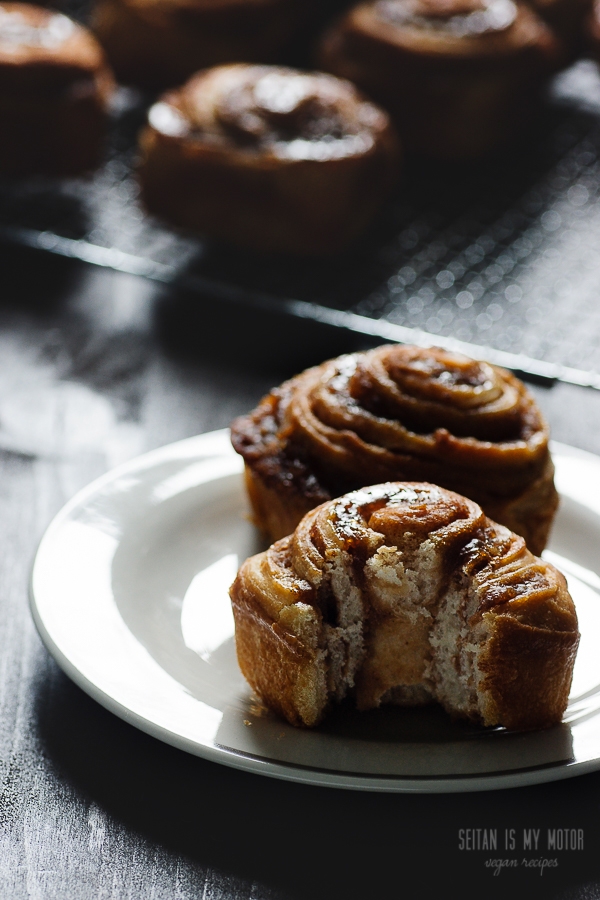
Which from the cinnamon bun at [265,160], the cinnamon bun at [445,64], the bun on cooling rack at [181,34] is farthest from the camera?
the bun on cooling rack at [181,34]

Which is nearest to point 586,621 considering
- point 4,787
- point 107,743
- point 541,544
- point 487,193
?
point 541,544

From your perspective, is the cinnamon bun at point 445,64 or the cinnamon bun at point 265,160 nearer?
the cinnamon bun at point 265,160

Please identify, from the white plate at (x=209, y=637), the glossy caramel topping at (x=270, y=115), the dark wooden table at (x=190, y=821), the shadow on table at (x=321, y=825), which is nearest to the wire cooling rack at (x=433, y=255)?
the glossy caramel topping at (x=270, y=115)

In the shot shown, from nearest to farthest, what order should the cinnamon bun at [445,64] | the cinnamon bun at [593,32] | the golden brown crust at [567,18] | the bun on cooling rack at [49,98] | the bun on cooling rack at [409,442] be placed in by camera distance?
1. the bun on cooling rack at [409,442]
2. the bun on cooling rack at [49,98]
3. the cinnamon bun at [445,64]
4. the cinnamon bun at [593,32]
5. the golden brown crust at [567,18]

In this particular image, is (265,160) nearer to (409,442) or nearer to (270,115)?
(270,115)

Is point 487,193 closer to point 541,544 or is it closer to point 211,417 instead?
point 211,417

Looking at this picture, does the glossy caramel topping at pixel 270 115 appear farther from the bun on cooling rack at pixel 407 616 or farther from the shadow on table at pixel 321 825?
the shadow on table at pixel 321 825

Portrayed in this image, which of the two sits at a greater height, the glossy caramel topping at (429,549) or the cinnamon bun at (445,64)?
the glossy caramel topping at (429,549)

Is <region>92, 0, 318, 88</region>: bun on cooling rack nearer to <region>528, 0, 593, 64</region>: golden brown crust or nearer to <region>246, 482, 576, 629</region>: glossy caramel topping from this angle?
<region>528, 0, 593, 64</region>: golden brown crust

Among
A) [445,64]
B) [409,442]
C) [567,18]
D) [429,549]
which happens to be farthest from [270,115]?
[429,549]
